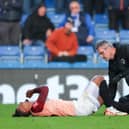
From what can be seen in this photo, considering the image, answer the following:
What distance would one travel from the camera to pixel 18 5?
14.5 m

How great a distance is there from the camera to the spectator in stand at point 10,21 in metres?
14.1

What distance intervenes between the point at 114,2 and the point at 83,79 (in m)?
2.51

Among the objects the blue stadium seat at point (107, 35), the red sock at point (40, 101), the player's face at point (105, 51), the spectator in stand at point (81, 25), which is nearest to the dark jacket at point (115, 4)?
the blue stadium seat at point (107, 35)

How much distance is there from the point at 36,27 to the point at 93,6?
1999mm

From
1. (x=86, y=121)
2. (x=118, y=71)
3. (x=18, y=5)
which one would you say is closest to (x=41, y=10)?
(x=18, y=5)

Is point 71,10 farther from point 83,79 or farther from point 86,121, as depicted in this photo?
point 86,121

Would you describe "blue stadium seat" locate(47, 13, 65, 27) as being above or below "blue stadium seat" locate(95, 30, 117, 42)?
above

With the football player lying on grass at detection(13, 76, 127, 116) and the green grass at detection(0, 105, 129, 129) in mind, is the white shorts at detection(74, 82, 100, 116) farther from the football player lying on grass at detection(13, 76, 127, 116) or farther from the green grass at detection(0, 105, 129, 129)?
the green grass at detection(0, 105, 129, 129)

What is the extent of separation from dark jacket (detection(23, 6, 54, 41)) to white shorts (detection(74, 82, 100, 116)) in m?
5.25

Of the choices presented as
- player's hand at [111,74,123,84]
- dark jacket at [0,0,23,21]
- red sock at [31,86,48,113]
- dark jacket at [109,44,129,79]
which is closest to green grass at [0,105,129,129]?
red sock at [31,86,48,113]

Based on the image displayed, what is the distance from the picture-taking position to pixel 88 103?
9.09 m

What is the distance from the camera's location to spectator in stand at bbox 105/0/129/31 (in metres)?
14.9

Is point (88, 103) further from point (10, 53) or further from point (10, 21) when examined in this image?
point (10, 21)

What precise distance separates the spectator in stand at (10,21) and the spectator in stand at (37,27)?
8.2 inches
